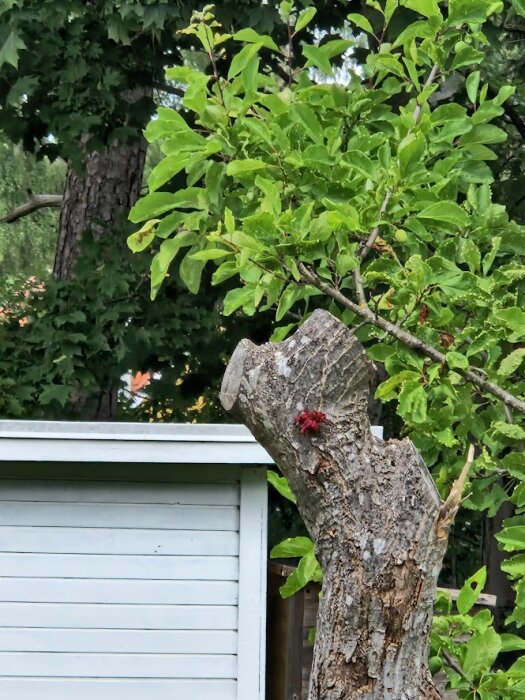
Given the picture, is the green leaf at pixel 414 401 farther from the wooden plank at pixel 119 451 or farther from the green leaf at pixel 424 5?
the wooden plank at pixel 119 451

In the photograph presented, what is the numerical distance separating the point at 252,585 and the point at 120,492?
711 mm

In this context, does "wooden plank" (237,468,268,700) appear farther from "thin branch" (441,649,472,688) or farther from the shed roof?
"thin branch" (441,649,472,688)

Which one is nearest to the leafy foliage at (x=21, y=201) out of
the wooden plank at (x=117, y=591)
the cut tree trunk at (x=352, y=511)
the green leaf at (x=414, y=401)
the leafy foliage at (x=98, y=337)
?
the leafy foliage at (x=98, y=337)

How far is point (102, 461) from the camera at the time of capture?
173 inches

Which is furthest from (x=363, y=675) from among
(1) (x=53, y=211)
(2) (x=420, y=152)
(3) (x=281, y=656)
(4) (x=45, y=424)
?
(1) (x=53, y=211)

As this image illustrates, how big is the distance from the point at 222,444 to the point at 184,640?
899 mm

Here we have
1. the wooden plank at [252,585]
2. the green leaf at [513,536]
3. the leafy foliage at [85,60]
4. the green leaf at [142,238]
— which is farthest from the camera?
the leafy foliage at [85,60]

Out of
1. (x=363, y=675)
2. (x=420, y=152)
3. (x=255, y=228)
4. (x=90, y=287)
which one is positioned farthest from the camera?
(x=90, y=287)

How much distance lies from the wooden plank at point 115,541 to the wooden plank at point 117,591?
132mm

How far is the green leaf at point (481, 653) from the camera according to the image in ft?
7.61

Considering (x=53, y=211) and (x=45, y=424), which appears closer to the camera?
(x=45, y=424)

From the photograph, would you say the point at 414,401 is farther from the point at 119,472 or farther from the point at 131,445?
the point at 119,472

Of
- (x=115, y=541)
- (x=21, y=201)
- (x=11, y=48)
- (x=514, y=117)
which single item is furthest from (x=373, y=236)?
(x=21, y=201)

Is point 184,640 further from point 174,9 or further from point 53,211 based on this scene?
point 53,211
